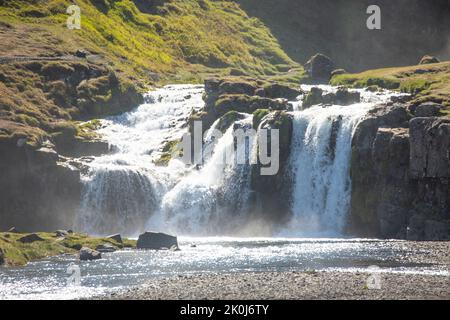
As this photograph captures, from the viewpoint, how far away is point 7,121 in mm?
156625

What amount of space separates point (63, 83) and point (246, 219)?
64.8 metres

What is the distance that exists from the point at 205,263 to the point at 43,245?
77.8 feet

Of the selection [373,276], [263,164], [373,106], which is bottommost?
[373,276]

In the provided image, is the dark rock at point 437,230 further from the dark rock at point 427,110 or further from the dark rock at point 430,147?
the dark rock at point 427,110

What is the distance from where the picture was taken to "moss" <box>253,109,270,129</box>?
6050 inches

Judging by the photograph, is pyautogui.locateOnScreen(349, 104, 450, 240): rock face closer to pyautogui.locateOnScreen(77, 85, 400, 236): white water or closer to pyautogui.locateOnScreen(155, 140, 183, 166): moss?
pyautogui.locateOnScreen(77, 85, 400, 236): white water

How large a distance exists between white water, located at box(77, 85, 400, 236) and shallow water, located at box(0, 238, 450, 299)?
14.6m

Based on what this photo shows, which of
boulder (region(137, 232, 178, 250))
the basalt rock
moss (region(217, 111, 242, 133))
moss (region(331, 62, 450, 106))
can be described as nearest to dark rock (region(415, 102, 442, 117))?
moss (region(331, 62, 450, 106))

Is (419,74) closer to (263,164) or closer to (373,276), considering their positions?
(263,164)

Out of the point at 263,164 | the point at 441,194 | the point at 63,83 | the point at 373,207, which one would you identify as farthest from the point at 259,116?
the point at 63,83

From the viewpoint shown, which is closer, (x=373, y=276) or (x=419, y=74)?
(x=373, y=276)

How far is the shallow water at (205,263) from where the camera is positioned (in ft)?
282

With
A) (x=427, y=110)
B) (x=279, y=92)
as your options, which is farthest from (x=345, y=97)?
(x=427, y=110)

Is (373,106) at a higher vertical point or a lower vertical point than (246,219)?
higher
